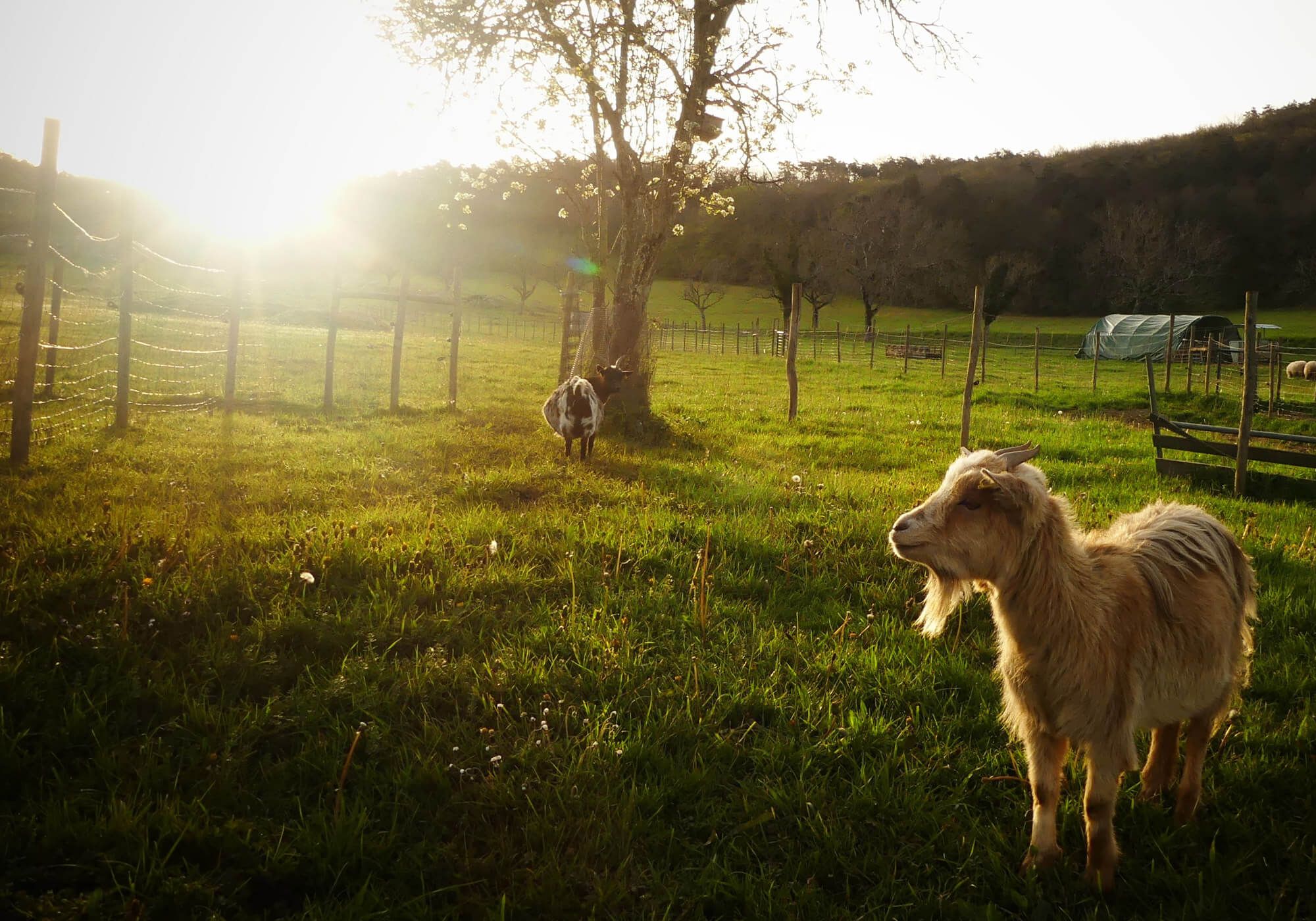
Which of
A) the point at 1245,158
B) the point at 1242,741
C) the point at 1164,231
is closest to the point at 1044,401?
the point at 1242,741

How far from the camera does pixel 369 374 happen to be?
19.2 m

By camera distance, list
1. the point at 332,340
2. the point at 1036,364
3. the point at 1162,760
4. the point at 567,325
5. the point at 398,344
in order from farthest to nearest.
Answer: the point at 1036,364
the point at 567,325
the point at 398,344
the point at 332,340
the point at 1162,760

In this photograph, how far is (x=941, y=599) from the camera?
11.0 ft

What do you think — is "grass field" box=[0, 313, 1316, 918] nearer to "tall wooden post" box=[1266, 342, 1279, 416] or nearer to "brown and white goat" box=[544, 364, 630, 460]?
"brown and white goat" box=[544, 364, 630, 460]

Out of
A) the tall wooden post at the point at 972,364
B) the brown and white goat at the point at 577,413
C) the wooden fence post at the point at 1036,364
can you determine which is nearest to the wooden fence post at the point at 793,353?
the tall wooden post at the point at 972,364

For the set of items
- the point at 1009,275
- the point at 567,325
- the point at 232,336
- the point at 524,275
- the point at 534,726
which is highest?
the point at 1009,275

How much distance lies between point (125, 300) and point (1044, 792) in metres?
12.8

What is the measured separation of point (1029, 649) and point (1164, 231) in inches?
3879

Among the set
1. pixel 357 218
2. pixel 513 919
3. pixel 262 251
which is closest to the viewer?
pixel 513 919

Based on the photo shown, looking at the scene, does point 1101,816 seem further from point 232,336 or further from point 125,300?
point 232,336

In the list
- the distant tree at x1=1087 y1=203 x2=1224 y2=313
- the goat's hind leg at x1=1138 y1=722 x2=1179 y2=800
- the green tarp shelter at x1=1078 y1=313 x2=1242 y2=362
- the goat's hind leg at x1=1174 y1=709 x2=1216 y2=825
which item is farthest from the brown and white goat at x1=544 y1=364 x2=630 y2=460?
the distant tree at x1=1087 y1=203 x2=1224 y2=313

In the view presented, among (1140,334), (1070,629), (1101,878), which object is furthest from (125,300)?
(1140,334)

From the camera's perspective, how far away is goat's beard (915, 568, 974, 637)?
3270 millimetres

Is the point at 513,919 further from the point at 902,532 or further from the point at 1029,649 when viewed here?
the point at 1029,649
